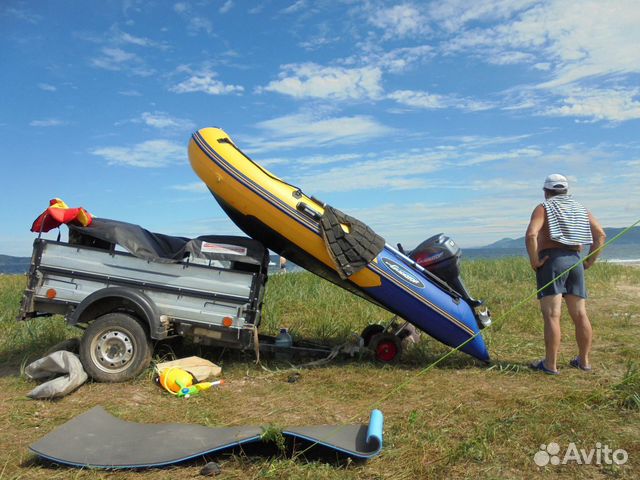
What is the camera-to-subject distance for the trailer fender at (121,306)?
5191 mm

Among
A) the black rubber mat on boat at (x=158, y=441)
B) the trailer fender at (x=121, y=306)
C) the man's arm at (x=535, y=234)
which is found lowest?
the black rubber mat on boat at (x=158, y=441)

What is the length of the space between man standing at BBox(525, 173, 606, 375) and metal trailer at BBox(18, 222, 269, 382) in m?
2.88

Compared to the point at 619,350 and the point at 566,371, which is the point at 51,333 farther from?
the point at 619,350

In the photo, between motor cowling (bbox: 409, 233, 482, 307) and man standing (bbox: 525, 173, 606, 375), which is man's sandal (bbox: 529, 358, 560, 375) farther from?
motor cowling (bbox: 409, 233, 482, 307)

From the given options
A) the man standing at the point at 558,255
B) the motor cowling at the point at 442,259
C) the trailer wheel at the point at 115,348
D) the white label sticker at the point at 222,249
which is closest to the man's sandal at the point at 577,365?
the man standing at the point at 558,255

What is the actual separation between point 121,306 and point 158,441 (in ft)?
7.01

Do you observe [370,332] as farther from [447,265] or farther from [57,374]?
[57,374]

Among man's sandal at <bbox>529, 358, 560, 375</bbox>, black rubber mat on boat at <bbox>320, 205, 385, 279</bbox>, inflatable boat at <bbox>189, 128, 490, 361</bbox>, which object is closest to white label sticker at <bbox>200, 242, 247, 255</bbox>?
inflatable boat at <bbox>189, 128, 490, 361</bbox>

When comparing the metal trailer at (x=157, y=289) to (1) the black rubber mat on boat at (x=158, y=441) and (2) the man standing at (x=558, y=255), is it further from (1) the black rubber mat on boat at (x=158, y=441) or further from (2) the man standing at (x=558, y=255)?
(2) the man standing at (x=558, y=255)

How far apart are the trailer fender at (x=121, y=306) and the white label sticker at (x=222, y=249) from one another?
767 millimetres

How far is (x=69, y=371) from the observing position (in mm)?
4984

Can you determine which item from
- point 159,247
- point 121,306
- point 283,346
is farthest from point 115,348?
point 283,346

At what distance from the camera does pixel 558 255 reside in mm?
5223

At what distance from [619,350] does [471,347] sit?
1.89 metres
